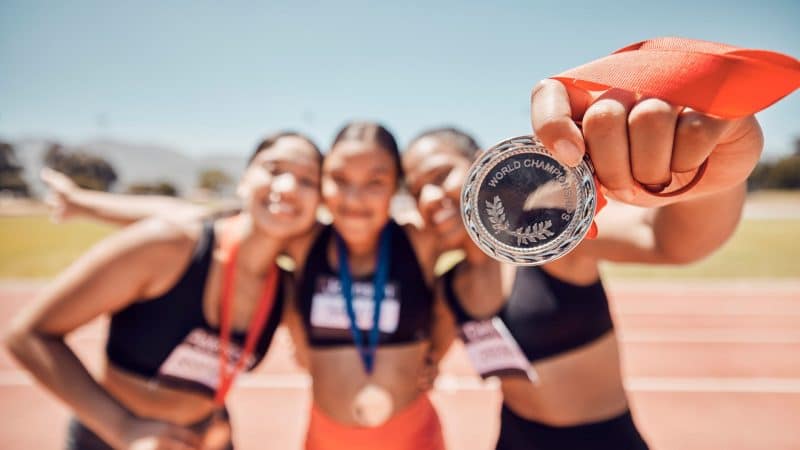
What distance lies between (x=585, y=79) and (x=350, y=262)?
49.7 inches

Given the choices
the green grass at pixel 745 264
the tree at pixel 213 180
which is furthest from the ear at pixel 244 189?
the tree at pixel 213 180

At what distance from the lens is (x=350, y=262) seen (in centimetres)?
188

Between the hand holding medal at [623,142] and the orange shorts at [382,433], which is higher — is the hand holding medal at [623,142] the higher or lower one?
the higher one

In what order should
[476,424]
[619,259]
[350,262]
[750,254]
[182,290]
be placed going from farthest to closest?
[750,254] < [476,424] < [350,262] < [182,290] < [619,259]

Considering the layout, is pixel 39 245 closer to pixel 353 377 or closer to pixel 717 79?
pixel 353 377

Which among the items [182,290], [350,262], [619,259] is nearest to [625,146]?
[619,259]

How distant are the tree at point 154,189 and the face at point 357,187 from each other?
4533cm

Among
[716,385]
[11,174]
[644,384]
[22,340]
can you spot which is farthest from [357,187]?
[11,174]

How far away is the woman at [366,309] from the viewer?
1696 mm

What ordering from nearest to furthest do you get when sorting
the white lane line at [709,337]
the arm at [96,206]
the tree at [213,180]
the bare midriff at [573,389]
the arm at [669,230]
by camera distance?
the arm at [669,230] < the bare midriff at [573,389] < the arm at [96,206] < the white lane line at [709,337] < the tree at [213,180]

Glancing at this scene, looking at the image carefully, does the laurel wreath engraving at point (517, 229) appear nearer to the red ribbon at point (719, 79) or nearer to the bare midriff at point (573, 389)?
the red ribbon at point (719, 79)

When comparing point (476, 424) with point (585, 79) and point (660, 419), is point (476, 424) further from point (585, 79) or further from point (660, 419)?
point (585, 79)

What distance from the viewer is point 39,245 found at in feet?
51.6

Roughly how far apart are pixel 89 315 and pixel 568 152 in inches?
69.0
